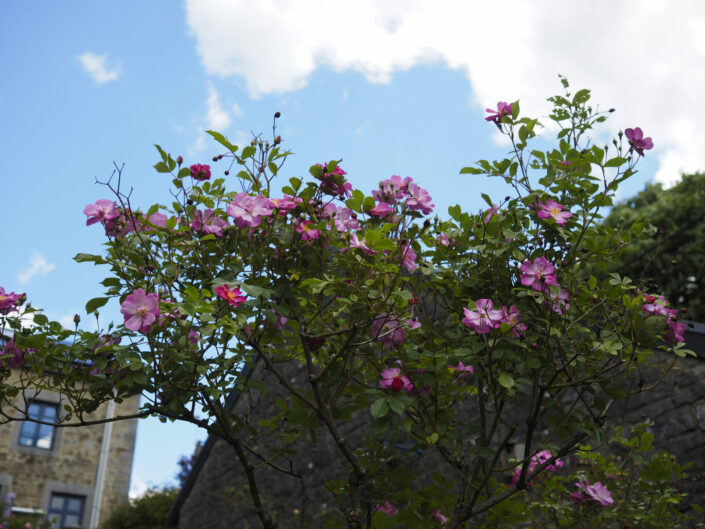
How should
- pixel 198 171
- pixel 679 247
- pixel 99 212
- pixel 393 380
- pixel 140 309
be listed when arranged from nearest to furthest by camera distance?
pixel 140 309, pixel 393 380, pixel 99 212, pixel 198 171, pixel 679 247

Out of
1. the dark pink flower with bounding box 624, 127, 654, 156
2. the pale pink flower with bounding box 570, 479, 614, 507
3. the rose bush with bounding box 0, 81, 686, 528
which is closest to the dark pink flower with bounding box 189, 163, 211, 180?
the rose bush with bounding box 0, 81, 686, 528

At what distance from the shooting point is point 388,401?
304cm

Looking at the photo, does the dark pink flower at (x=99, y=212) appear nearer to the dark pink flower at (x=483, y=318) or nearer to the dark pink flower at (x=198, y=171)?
the dark pink flower at (x=198, y=171)

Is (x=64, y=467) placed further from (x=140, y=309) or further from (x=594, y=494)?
(x=140, y=309)

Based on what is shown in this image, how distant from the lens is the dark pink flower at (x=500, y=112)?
3.54 meters

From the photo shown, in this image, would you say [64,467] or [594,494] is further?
[64,467]

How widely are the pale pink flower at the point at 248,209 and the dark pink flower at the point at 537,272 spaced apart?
4.04ft

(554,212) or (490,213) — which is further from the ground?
(490,213)

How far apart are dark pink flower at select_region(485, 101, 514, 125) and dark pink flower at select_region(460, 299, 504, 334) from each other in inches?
42.0

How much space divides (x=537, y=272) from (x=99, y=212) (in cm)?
217

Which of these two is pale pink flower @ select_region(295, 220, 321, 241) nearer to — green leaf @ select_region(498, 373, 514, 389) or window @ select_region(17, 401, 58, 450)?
green leaf @ select_region(498, 373, 514, 389)

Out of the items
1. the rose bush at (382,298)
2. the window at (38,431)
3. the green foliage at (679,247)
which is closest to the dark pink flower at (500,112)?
the rose bush at (382,298)

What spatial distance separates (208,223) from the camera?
3.32 meters

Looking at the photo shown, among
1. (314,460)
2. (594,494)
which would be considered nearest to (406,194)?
(594,494)
